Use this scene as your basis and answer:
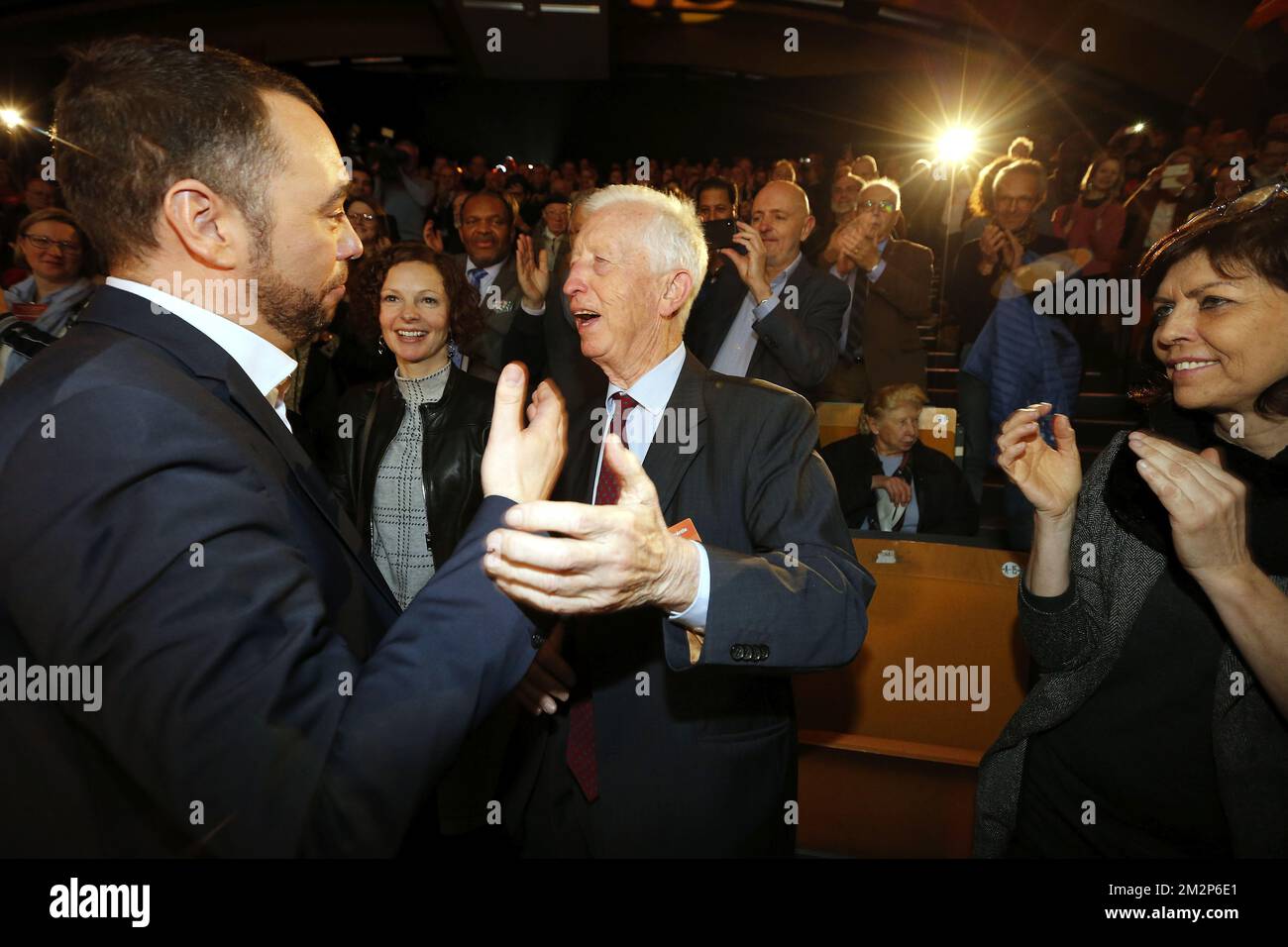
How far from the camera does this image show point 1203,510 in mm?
1118

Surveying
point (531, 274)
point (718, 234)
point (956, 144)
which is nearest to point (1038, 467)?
point (718, 234)

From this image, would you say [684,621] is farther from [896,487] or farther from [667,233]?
[896,487]

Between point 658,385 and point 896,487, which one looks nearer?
point 658,385

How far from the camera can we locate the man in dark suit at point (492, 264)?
373cm

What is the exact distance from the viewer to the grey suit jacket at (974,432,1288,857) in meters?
1.20

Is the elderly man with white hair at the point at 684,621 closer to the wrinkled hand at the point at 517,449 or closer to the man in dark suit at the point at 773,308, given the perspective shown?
Answer: the wrinkled hand at the point at 517,449

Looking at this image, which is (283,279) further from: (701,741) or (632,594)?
(701,741)

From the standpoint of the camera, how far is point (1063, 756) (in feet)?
4.70

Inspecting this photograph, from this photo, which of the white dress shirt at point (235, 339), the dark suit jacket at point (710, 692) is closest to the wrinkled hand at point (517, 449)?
the white dress shirt at point (235, 339)

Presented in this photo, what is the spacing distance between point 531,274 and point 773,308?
1.23 m

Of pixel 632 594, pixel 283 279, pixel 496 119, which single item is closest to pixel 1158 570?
pixel 632 594

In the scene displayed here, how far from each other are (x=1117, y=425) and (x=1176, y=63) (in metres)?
6.90

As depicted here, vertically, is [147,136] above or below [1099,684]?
above

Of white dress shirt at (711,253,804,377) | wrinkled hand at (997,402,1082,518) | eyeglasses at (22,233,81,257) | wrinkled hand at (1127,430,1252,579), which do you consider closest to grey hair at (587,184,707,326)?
wrinkled hand at (997,402,1082,518)
